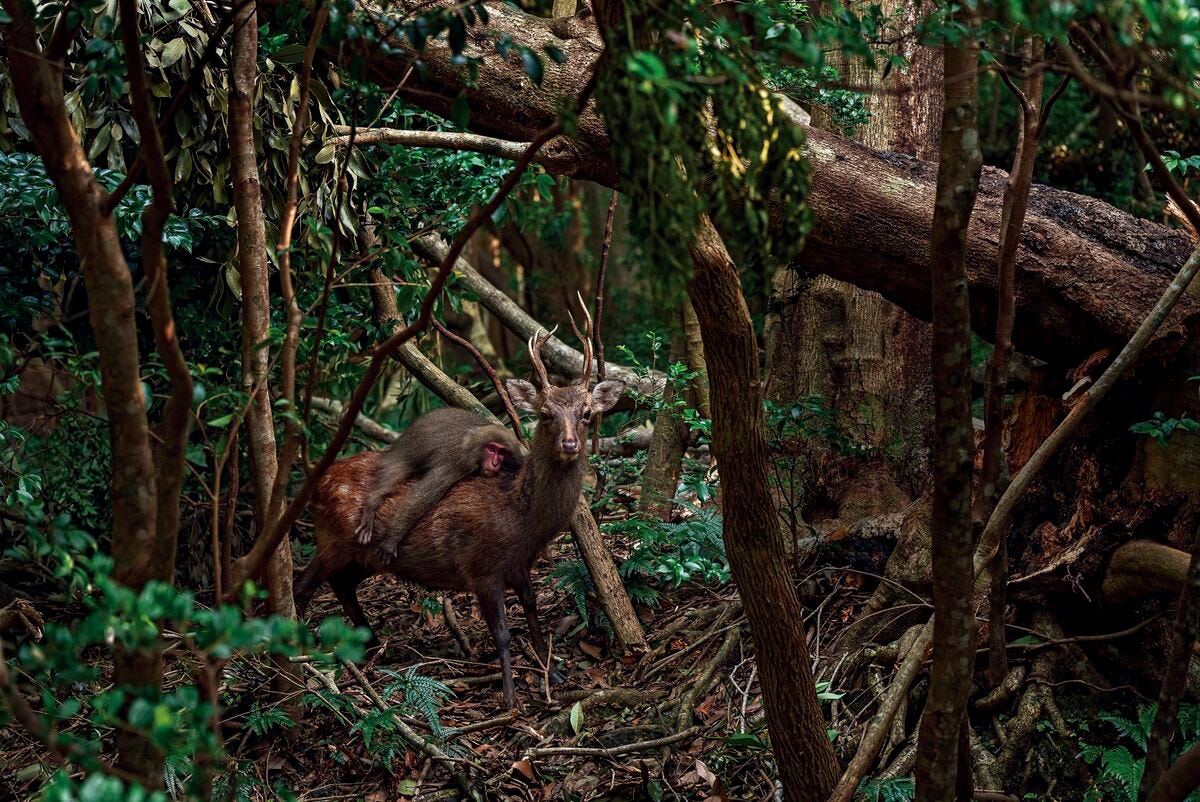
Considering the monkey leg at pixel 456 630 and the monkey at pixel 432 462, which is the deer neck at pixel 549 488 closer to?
the monkey at pixel 432 462

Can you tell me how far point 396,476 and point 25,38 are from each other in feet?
12.1

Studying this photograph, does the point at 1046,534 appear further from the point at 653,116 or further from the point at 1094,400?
the point at 653,116

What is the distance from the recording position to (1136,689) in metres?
4.79

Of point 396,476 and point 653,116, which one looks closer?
point 653,116

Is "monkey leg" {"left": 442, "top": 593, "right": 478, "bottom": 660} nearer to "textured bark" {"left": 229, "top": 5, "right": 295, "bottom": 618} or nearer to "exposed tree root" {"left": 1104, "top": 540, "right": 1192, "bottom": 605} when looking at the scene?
"textured bark" {"left": 229, "top": 5, "right": 295, "bottom": 618}

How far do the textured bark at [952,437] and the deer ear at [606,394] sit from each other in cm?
302

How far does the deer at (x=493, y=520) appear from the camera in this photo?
20.7 feet

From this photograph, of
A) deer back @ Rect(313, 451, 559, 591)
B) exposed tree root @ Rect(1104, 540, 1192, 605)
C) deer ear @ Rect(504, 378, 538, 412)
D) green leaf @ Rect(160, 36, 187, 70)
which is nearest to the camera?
exposed tree root @ Rect(1104, 540, 1192, 605)

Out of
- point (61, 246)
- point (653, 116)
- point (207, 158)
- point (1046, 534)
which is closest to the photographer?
point (653, 116)

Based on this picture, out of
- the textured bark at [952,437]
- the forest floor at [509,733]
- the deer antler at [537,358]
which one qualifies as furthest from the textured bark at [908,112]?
the textured bark at [952,437]

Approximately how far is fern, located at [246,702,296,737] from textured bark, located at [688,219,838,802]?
2209 mm

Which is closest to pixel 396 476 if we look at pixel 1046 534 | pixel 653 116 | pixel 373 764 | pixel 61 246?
pixel 373 764

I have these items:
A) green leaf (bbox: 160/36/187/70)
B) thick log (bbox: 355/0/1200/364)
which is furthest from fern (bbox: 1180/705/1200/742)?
green leaf (bbox: 160/36/187/70)

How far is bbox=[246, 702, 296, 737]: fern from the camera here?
5.09 meters
